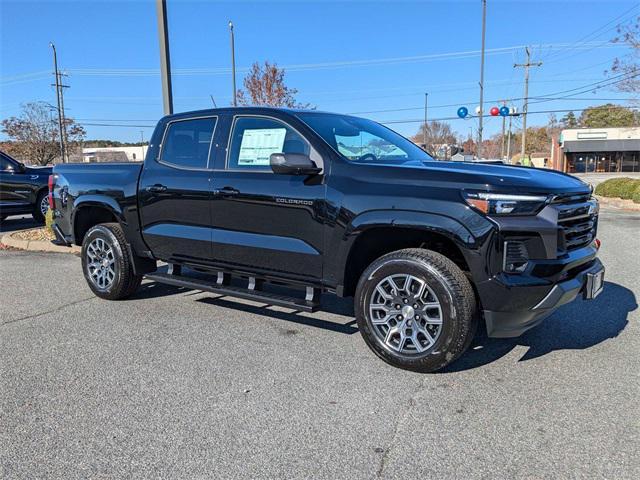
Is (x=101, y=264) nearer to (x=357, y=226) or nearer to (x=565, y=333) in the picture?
(x=357, y=226)

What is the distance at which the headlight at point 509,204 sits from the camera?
3496 mm

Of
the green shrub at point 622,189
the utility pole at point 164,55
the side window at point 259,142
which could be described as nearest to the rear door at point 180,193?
the side window at point 259,142

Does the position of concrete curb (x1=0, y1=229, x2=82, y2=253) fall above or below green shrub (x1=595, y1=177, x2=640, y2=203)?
below

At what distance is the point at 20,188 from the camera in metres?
12.2

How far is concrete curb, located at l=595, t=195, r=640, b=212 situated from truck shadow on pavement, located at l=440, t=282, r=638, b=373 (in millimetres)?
11652

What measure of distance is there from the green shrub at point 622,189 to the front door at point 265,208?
1479cm

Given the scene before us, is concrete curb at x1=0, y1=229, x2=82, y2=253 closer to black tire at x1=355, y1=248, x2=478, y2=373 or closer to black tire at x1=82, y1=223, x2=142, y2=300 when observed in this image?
black tire at x1=82, y1=223, x2=142, y2=300

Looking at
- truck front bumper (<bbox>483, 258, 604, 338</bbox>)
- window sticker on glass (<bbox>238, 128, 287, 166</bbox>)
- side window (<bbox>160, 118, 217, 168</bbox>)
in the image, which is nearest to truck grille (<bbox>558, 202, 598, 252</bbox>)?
truck front bumper (<bbox>483, 258, 604, 338</bbox>)

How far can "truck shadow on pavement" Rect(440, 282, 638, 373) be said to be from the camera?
167 inches

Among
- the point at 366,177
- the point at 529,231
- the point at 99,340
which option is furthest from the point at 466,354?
the point at 99,340

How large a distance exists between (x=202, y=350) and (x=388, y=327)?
156 centimetres

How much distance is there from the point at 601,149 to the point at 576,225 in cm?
5965

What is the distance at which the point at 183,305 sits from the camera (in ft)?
18.9

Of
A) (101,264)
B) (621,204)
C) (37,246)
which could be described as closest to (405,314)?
(101,264)
